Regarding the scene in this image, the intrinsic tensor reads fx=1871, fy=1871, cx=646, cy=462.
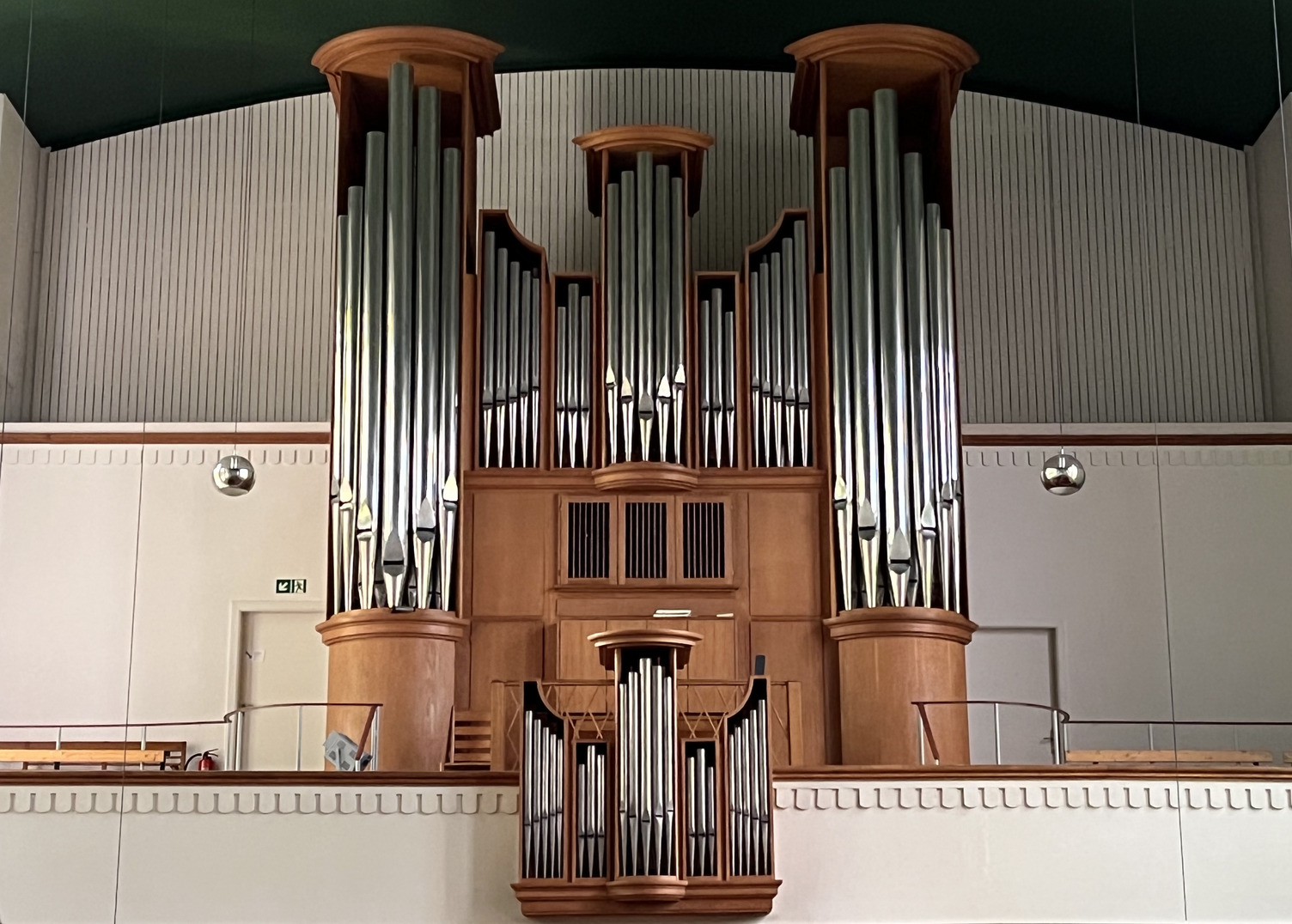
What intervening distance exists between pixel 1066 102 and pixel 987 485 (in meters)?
3.94

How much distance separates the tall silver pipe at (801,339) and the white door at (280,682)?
4372 mm

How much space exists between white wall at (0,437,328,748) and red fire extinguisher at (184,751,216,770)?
0.50 feet

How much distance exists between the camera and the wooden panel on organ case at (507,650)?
1422 cm

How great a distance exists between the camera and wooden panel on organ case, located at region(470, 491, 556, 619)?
14.4 meters

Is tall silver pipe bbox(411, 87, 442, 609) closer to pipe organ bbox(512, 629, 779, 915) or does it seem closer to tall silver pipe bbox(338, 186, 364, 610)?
tall silver pipe bbox(338, 186, 364, 610)

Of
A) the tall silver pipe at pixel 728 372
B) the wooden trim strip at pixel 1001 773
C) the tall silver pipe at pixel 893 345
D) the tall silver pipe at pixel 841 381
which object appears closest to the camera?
the wooden trim strip at pixel 1001 773

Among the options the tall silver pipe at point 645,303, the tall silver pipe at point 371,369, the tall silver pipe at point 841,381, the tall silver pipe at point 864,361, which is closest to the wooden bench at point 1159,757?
the tall silver pipe at point 864,361

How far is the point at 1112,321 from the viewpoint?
1681cm

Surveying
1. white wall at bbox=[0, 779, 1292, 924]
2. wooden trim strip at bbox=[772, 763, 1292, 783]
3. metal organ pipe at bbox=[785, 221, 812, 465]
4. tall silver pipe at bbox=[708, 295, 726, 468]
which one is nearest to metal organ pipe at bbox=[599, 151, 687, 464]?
tall silver pipe at bbox=[708, 295, 726, 468]

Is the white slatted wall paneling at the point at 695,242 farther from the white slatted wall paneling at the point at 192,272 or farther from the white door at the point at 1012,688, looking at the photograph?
the white door at the point at 1012,688

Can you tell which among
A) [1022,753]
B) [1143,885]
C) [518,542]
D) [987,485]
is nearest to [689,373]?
[518,542]

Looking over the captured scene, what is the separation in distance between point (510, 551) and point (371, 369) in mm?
1764

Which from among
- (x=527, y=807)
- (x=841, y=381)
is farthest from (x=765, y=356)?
(x=527, y=807)

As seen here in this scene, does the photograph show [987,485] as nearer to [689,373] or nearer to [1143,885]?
[689,373]
